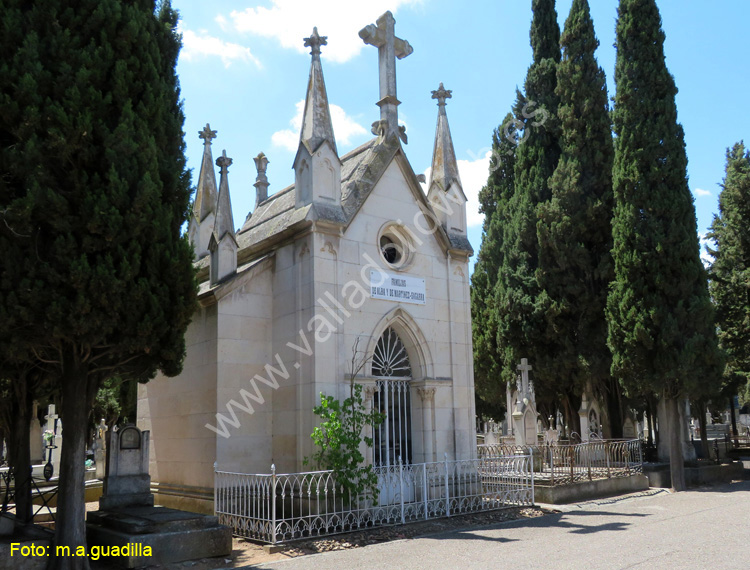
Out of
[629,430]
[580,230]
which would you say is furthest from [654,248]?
[629,430]

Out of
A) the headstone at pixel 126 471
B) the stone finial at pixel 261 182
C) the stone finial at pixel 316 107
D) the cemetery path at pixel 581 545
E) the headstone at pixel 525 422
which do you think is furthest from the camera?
the stone finial at pixel 261 182

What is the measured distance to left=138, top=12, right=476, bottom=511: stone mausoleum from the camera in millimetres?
12031

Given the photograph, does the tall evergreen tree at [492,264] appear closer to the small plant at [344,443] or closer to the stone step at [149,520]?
the small plant at [344,443]

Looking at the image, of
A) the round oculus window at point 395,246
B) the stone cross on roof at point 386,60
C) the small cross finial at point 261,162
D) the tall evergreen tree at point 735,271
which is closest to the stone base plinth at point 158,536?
the round oculus window at point 395,246

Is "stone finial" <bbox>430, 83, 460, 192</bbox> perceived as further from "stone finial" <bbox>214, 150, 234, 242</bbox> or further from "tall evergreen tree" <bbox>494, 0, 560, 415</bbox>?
"tall evergreen tree" <bbox>494, 0, 560, 415</bbox>

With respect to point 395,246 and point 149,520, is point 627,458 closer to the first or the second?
point 395,246

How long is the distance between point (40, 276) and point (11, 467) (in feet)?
17.6

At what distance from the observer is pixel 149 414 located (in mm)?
14180

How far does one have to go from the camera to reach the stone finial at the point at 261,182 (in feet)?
64.5

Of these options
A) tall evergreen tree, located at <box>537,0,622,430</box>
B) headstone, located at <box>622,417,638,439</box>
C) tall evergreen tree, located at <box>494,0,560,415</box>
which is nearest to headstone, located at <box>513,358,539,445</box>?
tall evergreen tree, located at <box>537,0,622,430</box>

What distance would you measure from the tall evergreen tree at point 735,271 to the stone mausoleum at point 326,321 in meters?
13.8

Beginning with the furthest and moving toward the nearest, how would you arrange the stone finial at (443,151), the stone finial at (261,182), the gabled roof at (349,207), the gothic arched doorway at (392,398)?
1. the stone finial at (261,182)
2. the stone finial at (443,151)
3. the gothic arched doorway at (392,398)
4. the gabled roof at (349,207)

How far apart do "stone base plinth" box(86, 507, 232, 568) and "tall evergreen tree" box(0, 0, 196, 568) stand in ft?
1.93

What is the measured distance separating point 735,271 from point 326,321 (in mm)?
18213
